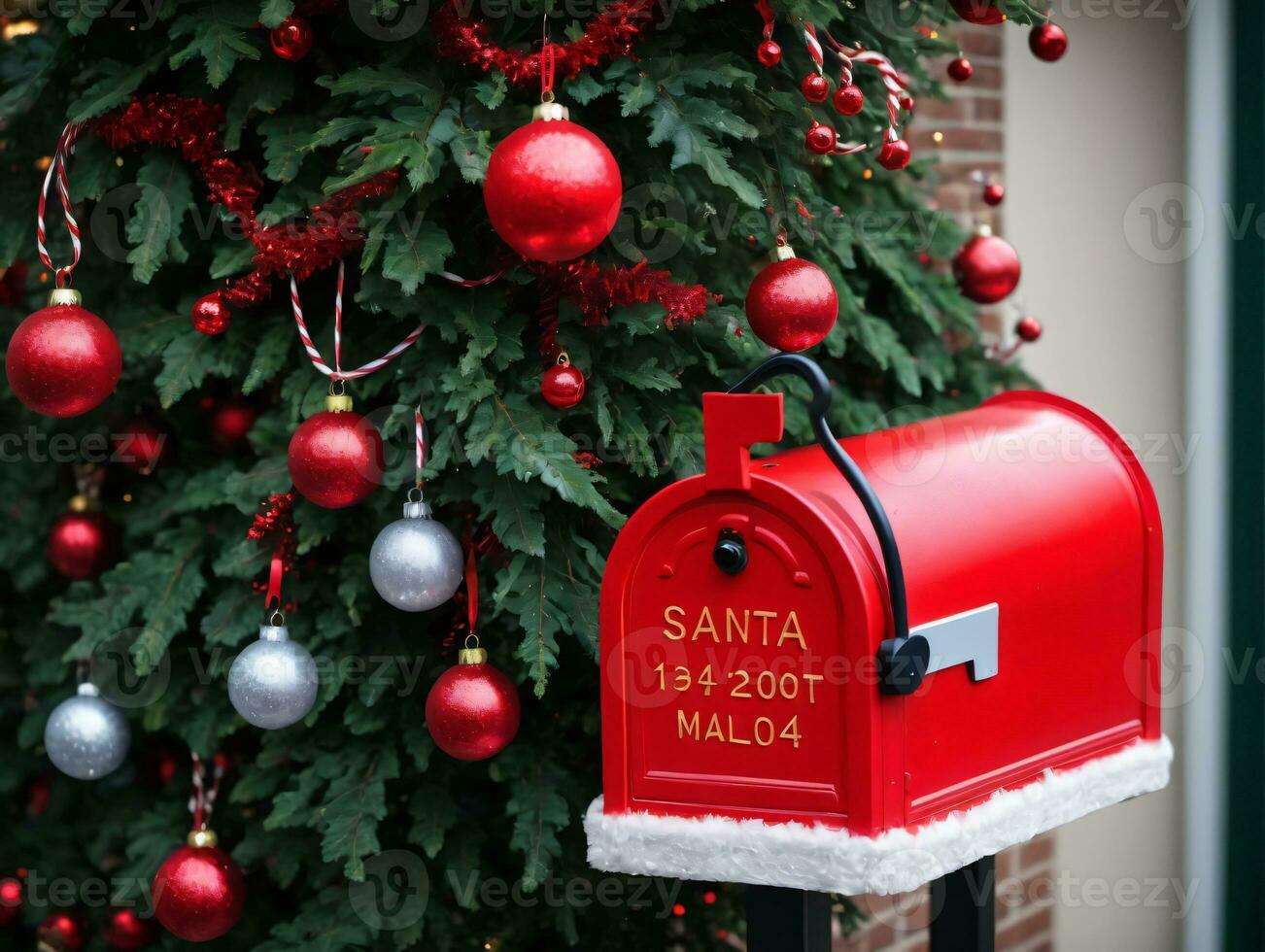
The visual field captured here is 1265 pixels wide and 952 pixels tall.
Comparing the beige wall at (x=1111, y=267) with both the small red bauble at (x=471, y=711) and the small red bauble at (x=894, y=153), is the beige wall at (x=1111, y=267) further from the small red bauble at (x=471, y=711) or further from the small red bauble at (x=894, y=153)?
the small red bauble at (x=471, y=711)

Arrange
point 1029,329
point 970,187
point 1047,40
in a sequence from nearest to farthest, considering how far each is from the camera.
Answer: point 1047,40
point 1029,329
point 970,187

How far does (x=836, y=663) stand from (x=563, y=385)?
0.54 metres

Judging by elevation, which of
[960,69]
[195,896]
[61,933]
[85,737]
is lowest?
[61,933]

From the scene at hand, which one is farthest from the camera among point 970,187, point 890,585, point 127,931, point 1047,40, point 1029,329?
point 970,187

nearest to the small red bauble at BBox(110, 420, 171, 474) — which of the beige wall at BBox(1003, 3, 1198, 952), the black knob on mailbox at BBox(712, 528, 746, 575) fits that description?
the black knob on mailbox at BBox(712, 528, 746, 575)

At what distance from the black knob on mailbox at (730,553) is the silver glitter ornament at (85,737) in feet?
3.68

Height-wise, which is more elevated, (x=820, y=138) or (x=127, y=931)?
(x=820, y=138)

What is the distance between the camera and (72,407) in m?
1.81

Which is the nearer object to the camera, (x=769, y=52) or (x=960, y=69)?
(x=769, y=52)

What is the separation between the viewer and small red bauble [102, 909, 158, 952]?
214 cm

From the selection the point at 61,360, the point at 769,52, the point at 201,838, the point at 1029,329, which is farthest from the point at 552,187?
the point at 1029,329

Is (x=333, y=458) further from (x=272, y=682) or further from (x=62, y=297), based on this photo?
(x=62, y=297)

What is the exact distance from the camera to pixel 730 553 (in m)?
1.46

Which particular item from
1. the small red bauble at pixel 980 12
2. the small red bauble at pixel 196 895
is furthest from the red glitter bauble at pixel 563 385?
the small red bauble at pixel 196 895
